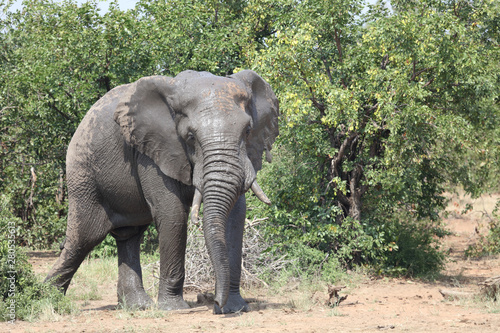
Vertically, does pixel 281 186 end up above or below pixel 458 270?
above

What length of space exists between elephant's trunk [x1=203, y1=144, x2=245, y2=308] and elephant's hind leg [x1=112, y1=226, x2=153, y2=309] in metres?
2.01

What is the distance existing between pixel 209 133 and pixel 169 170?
2.92 feet

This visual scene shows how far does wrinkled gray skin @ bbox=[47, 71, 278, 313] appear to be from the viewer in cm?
672

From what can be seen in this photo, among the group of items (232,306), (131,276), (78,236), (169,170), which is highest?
(169,170)

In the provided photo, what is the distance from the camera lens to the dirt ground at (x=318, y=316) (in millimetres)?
6672

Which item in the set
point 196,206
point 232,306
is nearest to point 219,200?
point 196,206

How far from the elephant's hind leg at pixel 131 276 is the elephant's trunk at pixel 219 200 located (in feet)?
6.61

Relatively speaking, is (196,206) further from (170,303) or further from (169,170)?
(170,303)

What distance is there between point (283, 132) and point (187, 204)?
3.36 meters

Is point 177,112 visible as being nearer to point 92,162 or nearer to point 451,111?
point 92,162

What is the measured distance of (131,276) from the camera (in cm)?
869

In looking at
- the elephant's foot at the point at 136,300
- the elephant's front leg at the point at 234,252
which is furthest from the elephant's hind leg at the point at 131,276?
the elephant's front leg at the point at 234,252

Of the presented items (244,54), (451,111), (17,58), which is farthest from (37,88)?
(451,111)

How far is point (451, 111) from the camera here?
35.7ft
